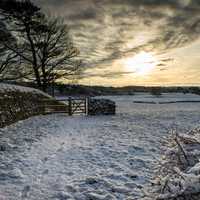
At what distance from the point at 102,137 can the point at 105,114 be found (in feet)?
36.2

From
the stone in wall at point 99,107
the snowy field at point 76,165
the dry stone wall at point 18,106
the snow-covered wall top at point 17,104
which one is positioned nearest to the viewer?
the snowy field at point 76,165

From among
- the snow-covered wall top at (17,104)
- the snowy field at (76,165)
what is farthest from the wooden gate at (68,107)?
the snowy field at (76,165)

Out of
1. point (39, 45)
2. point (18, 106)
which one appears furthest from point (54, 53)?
point (18, 106)

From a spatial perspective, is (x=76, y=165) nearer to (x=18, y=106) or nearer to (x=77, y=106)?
(x=18, y=106)

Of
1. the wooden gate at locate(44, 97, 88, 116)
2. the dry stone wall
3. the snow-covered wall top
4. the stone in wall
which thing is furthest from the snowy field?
the wooden gate at locate(44, 97, 88, 116)

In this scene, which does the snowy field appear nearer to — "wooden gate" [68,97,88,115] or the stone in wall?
the stone in wall

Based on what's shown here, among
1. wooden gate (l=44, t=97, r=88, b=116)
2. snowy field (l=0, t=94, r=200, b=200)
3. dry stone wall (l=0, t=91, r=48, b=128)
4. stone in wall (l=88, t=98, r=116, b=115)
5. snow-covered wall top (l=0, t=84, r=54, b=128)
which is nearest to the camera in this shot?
snowy field (l=0, t=94, r=200, b=200)

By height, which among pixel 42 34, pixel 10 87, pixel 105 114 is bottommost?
pixel 105 114

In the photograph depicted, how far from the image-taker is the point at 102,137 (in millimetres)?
11680

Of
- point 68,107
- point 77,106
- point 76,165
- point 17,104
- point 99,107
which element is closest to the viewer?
point 76,165

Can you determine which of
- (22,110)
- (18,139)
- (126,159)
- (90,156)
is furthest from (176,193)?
(22,110)

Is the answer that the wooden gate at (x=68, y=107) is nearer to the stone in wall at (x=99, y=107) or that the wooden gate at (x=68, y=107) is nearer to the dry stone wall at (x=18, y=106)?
the dry stone wall at (x=18, y=106)

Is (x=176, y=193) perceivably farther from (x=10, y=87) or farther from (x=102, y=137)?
(x=10, y=87)

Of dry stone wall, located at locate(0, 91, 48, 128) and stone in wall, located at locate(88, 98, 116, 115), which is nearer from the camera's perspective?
dry stone wall, located at locate(0, 91, 48, 128)
